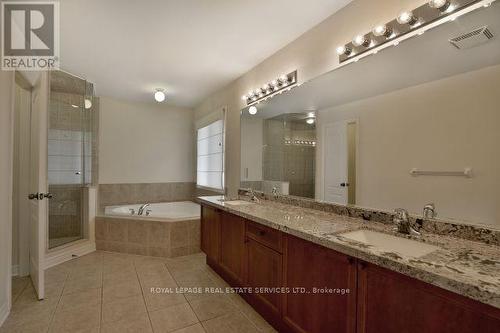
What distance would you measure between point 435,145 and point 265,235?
1208 millimetres

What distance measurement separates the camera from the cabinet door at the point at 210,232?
2.65 metres

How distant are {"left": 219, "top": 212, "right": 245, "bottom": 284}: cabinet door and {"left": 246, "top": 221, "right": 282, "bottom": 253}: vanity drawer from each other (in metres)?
0.13

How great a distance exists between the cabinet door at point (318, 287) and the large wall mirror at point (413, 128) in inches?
23.8

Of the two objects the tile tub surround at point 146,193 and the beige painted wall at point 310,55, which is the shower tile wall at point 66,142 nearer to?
the tile tub surround at point 146,193

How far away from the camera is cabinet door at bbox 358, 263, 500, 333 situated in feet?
2.71

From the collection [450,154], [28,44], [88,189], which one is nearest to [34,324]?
[88,189]

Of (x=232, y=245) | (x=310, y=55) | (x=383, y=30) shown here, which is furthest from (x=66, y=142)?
(x=383, y=30)

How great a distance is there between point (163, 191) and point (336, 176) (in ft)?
12.0

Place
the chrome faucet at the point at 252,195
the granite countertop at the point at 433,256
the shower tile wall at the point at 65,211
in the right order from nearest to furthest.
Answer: the granite countertop at the point at 433,256
the chrome faucet at the point at 252,195
the shower tile wall at the point at 65,211

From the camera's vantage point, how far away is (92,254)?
3.37m

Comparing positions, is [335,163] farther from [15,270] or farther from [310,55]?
[15,270]

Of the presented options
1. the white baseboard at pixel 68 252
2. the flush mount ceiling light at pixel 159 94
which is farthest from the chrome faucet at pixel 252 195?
the white baseboard at pixel 68 252

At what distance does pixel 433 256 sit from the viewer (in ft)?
3.50

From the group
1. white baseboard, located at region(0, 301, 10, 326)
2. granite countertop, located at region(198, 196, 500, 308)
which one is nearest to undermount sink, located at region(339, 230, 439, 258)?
granite countertop, located at region(198, 196, 500, 308)
